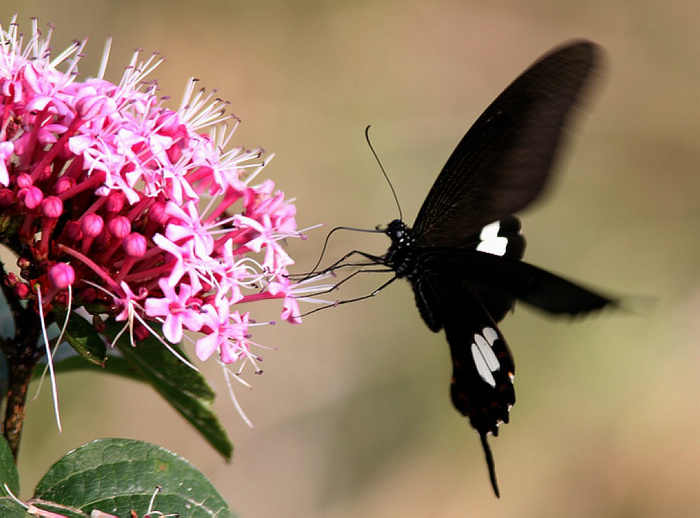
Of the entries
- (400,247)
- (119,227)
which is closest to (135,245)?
(119,227)

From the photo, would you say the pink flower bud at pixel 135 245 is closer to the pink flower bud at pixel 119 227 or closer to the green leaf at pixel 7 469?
the pink flower bud at pixel 119 227

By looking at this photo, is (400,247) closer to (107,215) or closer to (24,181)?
(107,215)

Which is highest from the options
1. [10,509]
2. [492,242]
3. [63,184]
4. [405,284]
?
[405,284]

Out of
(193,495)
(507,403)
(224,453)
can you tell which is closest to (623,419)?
(507,403)

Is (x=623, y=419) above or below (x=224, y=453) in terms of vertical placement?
above

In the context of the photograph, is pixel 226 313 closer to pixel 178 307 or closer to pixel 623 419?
pixel 178 307

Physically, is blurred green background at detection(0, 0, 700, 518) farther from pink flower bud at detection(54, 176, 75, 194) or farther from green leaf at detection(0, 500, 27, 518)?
green leaf at detection(0, 500, 27, 518)

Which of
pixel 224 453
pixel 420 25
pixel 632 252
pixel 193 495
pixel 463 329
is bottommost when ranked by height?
pixel 193 495
